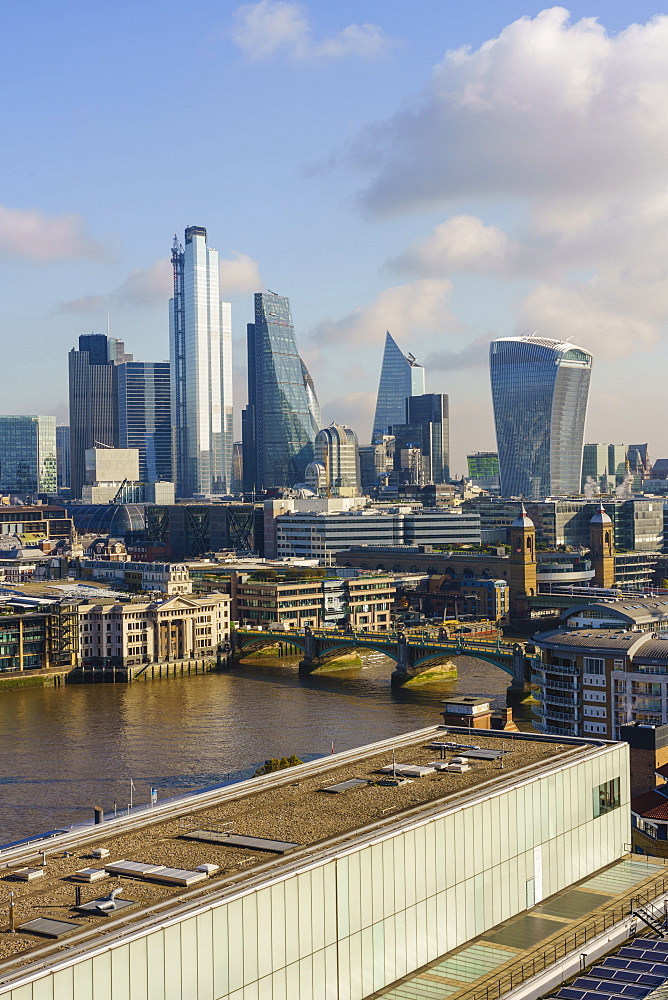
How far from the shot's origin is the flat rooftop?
18469 mm

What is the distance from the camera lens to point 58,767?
4778cm

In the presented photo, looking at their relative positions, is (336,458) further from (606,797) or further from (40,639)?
(606,797)

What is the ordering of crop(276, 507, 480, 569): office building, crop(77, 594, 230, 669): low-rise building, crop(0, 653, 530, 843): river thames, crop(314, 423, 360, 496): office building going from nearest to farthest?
crop(0, 653, 530, 843): river thames < crop(77, 594, 230, 669): low-rise building < crop(276, 507, 480, 569): office building < crop(314, 423, 360, 496): office building

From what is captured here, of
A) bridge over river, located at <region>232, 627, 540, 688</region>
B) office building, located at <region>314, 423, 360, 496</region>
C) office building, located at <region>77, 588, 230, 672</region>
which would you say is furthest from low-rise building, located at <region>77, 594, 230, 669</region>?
office building, located at <region>314, 423, 360, 496</region>

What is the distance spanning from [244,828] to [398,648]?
50.0 metres

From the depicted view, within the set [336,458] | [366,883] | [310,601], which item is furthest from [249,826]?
[336,458]

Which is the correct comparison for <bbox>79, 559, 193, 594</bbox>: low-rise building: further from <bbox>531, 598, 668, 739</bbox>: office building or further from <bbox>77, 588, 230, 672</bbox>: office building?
<bbox>531, 598, 668, 739</bbox>: office building

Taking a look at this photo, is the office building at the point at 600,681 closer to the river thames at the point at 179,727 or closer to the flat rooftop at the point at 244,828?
the river thames at the point at 179,727

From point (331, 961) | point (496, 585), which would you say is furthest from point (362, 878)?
point (496, 585)

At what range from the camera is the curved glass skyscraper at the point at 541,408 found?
180000 mm

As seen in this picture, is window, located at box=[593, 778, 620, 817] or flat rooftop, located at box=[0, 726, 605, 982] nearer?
flat rooftop, located at box=[0, 726, 605, 982]

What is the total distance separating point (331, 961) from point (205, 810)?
17.4 ft

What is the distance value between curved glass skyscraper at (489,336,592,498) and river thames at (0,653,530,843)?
4118 inches

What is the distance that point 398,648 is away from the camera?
72.4 m
